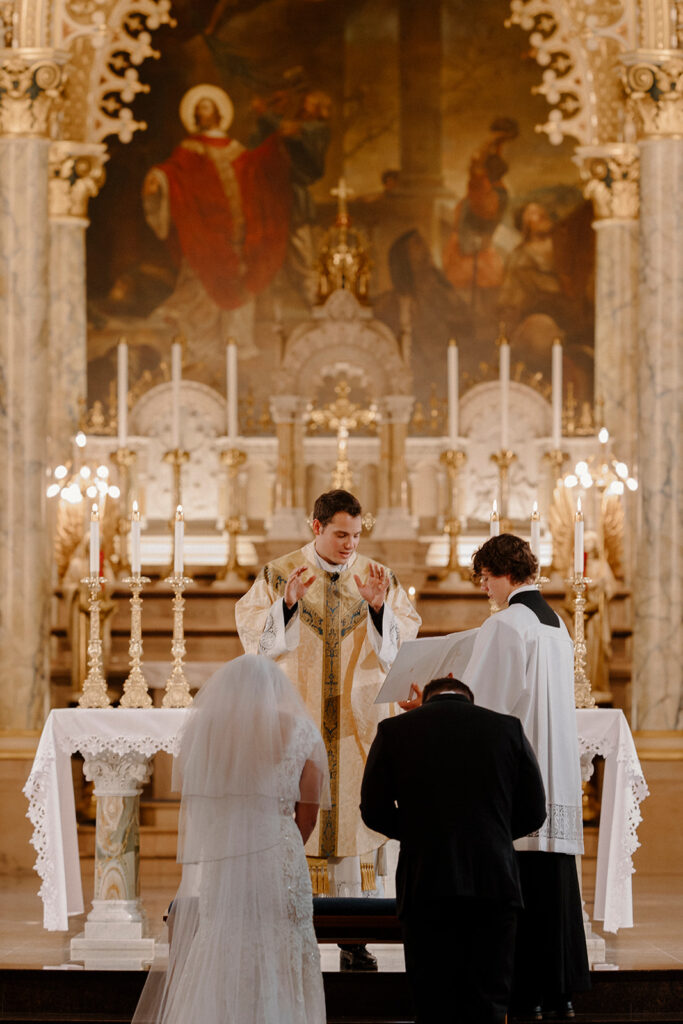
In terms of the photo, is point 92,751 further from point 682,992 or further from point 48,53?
point 48,53

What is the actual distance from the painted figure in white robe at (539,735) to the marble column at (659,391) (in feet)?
14.1

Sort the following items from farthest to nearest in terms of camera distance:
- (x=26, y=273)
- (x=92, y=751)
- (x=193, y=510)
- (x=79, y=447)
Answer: (x=193, y=510) → (x=79, y=447) → (x=26, y=273) → (x=92, y=751)

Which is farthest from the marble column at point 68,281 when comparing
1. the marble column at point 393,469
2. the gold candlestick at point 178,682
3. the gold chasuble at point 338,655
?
the gold chasuble at point 338,655

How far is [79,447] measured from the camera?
38.9 ft

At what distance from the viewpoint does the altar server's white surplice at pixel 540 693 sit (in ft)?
18.2

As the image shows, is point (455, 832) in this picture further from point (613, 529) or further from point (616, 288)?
point (616, 288)

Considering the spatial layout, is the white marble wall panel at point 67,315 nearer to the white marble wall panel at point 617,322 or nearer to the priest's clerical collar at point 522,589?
the white marble wall panel at point 617,322

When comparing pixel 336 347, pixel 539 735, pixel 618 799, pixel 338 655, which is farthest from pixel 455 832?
pixel 336 347

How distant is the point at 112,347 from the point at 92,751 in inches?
244

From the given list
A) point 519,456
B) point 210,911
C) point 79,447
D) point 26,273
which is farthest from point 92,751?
point 519,456

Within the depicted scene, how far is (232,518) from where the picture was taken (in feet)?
37.7

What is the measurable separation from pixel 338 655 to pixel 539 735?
1.12 meters

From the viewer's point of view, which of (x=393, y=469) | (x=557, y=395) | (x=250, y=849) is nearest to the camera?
(x=250, y=849)

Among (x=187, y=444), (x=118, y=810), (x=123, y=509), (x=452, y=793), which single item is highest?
(x=187, y=444)
